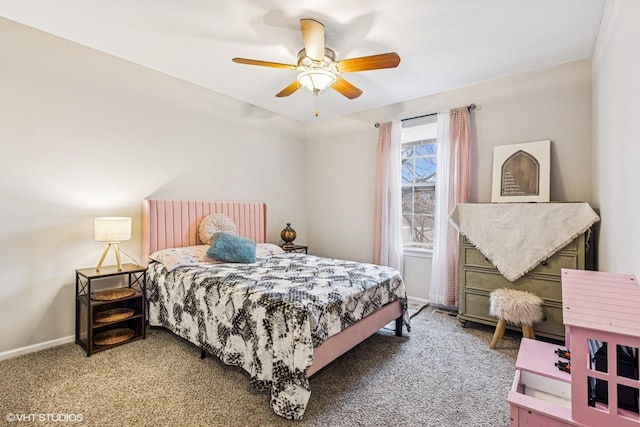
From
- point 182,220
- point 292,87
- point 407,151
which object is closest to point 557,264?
point 407,151

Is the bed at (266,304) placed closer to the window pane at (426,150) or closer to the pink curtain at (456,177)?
the pink curtain at (456,177)

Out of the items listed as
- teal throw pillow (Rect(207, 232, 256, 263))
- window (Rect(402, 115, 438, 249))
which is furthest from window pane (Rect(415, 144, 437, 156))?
teal throw pillow (Rect(207, 232, 256, 263))

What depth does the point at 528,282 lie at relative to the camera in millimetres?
2816

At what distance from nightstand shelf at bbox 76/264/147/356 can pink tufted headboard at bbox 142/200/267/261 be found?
380mm

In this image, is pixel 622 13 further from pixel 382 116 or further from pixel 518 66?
pixel 382 116

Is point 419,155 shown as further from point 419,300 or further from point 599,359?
point 599,359

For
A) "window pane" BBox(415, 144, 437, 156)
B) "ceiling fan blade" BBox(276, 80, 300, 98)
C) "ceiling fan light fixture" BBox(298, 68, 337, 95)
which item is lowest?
"window pane" BBox(415, 144, 437, 156)

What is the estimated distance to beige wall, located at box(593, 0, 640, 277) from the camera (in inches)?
59.4

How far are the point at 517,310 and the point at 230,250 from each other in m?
2.75

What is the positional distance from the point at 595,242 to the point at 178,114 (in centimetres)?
447

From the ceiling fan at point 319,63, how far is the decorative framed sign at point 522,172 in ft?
6.05

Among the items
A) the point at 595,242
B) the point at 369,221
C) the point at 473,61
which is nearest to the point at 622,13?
the point at 473,61

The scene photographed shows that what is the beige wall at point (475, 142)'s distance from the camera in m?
2.99

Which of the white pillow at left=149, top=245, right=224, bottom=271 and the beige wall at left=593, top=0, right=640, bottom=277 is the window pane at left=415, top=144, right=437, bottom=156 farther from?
the white pillow at left=149, top=245, right=224, bottom=271
